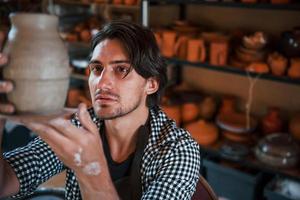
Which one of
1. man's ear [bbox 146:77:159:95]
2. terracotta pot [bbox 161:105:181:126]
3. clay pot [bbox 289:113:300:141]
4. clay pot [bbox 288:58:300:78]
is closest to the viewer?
man's ear [bbox 146:77:159:95]

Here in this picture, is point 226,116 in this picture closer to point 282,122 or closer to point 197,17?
point 282,122

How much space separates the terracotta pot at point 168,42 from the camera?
2.24 m

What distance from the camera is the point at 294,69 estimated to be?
72.7 inches

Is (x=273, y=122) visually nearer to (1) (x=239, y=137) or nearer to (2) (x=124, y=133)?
(1) (x=239, y=137)

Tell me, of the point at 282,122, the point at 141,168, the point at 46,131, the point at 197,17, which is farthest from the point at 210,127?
the point at 46,131

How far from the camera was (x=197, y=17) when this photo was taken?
2547 millimetres

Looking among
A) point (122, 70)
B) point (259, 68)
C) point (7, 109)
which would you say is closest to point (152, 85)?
point (122, 70)

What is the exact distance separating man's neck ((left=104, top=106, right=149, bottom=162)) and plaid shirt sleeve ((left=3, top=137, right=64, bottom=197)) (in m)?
0.21

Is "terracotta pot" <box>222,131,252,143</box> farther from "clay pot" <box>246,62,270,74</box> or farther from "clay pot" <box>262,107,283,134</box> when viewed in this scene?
"clay pot" <box>246,62,270,74</box>

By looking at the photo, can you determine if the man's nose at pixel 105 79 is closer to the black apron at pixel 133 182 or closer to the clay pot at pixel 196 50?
the black apron at pixel 133 182

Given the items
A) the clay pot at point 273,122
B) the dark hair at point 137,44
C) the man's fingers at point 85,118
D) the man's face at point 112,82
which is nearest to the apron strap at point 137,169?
the man's face at point 112,82

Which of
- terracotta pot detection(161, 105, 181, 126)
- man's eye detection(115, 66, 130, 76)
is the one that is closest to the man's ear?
man's eye detection(115, 66, 130, 76)

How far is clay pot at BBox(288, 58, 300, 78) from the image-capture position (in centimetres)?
184

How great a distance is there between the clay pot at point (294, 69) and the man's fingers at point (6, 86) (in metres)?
1.53
